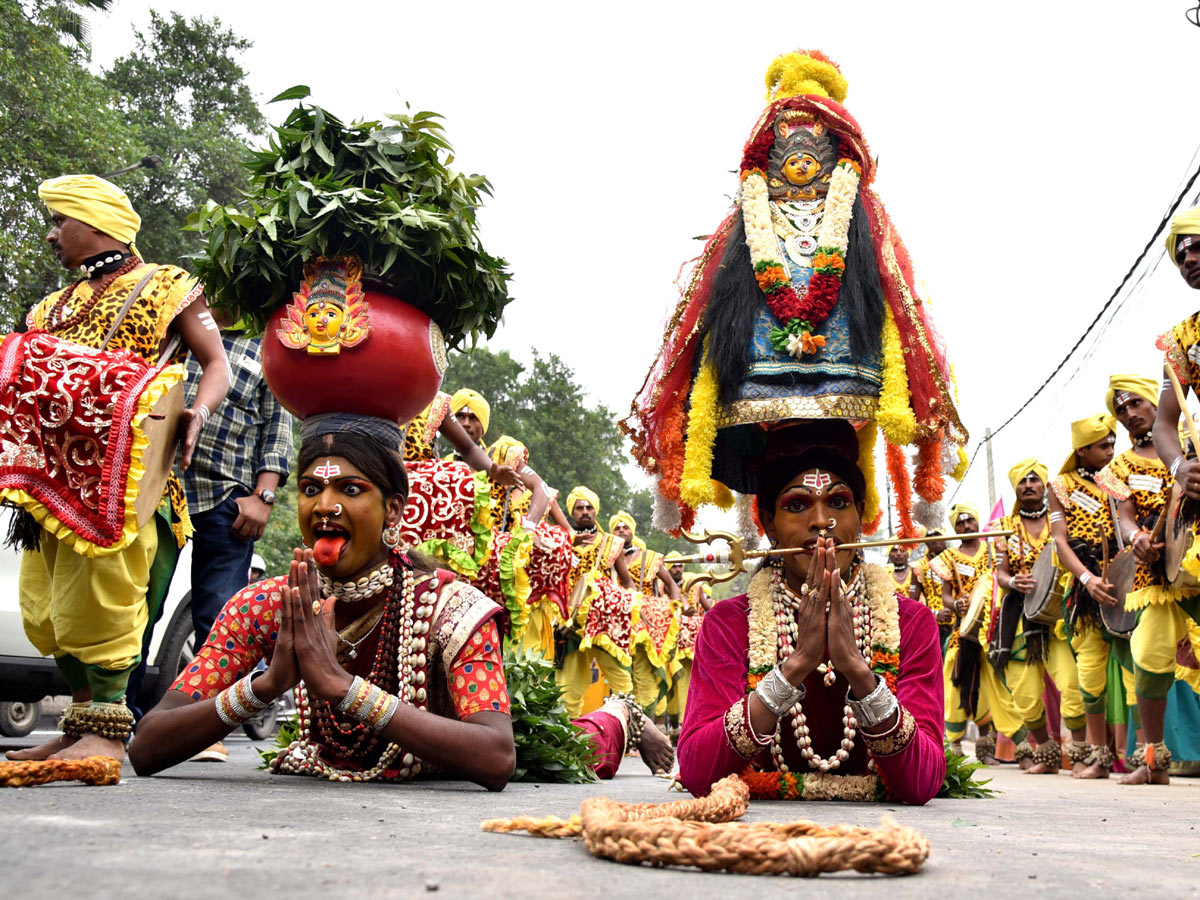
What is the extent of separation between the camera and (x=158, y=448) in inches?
170

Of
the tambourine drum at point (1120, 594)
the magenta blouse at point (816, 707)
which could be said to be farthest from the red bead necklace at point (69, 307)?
the tambourine drum at point (1120, 594)

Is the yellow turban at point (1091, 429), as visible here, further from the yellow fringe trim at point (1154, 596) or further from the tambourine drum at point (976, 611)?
the tambourine drum at point (976, 611)

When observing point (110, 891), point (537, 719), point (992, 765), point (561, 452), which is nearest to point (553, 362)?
point (561, 452)

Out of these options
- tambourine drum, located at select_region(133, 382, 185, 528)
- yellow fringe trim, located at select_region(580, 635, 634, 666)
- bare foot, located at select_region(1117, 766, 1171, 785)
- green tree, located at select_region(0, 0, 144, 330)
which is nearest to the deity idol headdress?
A: tambourine drum, located at select_region(133, 382, 185, 528)

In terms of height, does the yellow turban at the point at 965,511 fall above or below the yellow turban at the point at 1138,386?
above

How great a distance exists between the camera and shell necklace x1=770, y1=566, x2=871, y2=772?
3.82 m

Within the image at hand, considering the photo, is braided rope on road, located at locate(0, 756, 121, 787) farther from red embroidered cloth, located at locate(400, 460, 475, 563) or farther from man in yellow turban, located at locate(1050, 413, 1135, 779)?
man in yellow turban, located at locate(1050, 413, 1135, 779)

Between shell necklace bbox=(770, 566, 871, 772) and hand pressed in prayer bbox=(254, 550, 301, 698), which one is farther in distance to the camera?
shell necklace bbox=(770, 566, 871, 772)

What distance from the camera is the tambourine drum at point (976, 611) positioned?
36.9 ft

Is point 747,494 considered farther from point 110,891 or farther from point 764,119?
point 110,891

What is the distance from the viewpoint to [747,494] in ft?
15.4

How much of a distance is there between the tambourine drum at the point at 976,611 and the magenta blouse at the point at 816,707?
7644 millimetres

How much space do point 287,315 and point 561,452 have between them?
40.9m

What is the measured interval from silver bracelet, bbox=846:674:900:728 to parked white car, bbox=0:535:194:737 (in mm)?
4393
